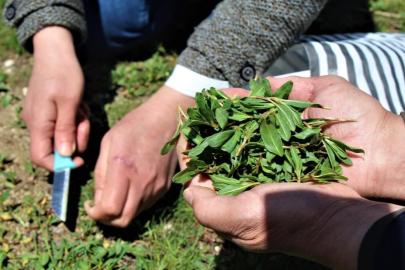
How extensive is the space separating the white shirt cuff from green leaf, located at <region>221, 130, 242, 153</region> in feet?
2.33

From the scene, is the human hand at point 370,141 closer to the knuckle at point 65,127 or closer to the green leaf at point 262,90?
the green leaf at point 262,90

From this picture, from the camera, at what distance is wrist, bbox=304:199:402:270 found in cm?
108

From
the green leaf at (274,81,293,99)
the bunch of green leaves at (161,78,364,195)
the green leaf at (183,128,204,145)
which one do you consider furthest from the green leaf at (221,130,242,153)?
the green leaf at (274,81,293,99)

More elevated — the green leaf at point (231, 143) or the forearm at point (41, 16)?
the green leaf at point (231, 143)

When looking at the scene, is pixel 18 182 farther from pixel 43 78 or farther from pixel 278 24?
pixel 278 24

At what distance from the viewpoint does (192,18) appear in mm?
2750

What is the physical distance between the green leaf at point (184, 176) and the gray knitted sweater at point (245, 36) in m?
0.71

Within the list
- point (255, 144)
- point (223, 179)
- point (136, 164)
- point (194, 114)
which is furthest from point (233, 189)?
point (136, 164)

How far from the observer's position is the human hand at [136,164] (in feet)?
6.08

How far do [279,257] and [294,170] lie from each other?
2.21 feet

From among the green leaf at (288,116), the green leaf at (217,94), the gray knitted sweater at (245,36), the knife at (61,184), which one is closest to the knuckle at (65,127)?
the knife at (61,184)

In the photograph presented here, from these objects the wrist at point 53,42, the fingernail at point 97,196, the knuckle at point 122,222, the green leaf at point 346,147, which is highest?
the green leaf at point 346,147

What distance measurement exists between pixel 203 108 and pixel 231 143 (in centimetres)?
13

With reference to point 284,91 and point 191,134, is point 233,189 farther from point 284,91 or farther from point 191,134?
point 284,91
